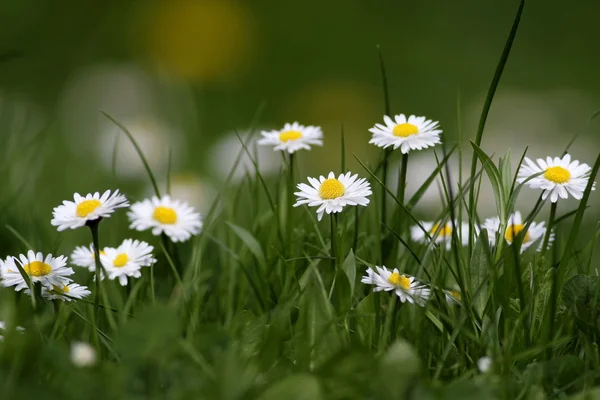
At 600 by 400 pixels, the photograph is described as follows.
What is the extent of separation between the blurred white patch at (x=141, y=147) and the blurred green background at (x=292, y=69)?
1 centimetres

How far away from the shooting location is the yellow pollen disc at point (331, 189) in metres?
1.10

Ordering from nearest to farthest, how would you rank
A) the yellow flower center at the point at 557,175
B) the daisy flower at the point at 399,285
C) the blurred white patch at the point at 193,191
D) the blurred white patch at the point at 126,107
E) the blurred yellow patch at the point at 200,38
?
1. the daisy flower at the point at 399,285
2. the yellow flower center at the point at 557,175
3. the blurred white patch at the point at 193,191
4. the blurred white patch at the point at 126,107
5. the blurred yellow patch at the point at 200,38

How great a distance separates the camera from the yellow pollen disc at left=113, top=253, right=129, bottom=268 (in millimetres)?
1172

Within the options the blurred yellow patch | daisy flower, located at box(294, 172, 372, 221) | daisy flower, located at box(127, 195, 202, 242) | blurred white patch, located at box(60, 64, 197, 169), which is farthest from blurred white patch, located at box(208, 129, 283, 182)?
the blurred yellow patch

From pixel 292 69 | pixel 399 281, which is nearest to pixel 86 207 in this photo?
pixel 399 281

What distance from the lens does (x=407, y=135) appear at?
117 cm

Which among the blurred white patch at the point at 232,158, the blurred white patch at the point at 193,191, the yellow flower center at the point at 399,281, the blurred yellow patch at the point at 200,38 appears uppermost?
the blurred yellow patch at the point at 200,38

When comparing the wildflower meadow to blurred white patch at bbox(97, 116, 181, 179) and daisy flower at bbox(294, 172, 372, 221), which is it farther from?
blurred white patch at bbox(97, 116, 181, 179)

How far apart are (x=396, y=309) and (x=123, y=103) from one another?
134 inches

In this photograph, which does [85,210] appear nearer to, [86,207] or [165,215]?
[86,207]

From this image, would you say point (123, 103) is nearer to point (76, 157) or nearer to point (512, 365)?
point (76, 157)

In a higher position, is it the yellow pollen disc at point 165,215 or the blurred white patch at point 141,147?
the blurred white patch at point 141,147

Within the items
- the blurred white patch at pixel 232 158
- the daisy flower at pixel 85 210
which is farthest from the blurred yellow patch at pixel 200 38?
the daisy flower at pixel 85 210

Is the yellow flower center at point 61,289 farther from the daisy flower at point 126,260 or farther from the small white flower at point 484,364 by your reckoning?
the small white flower at point 484,364
